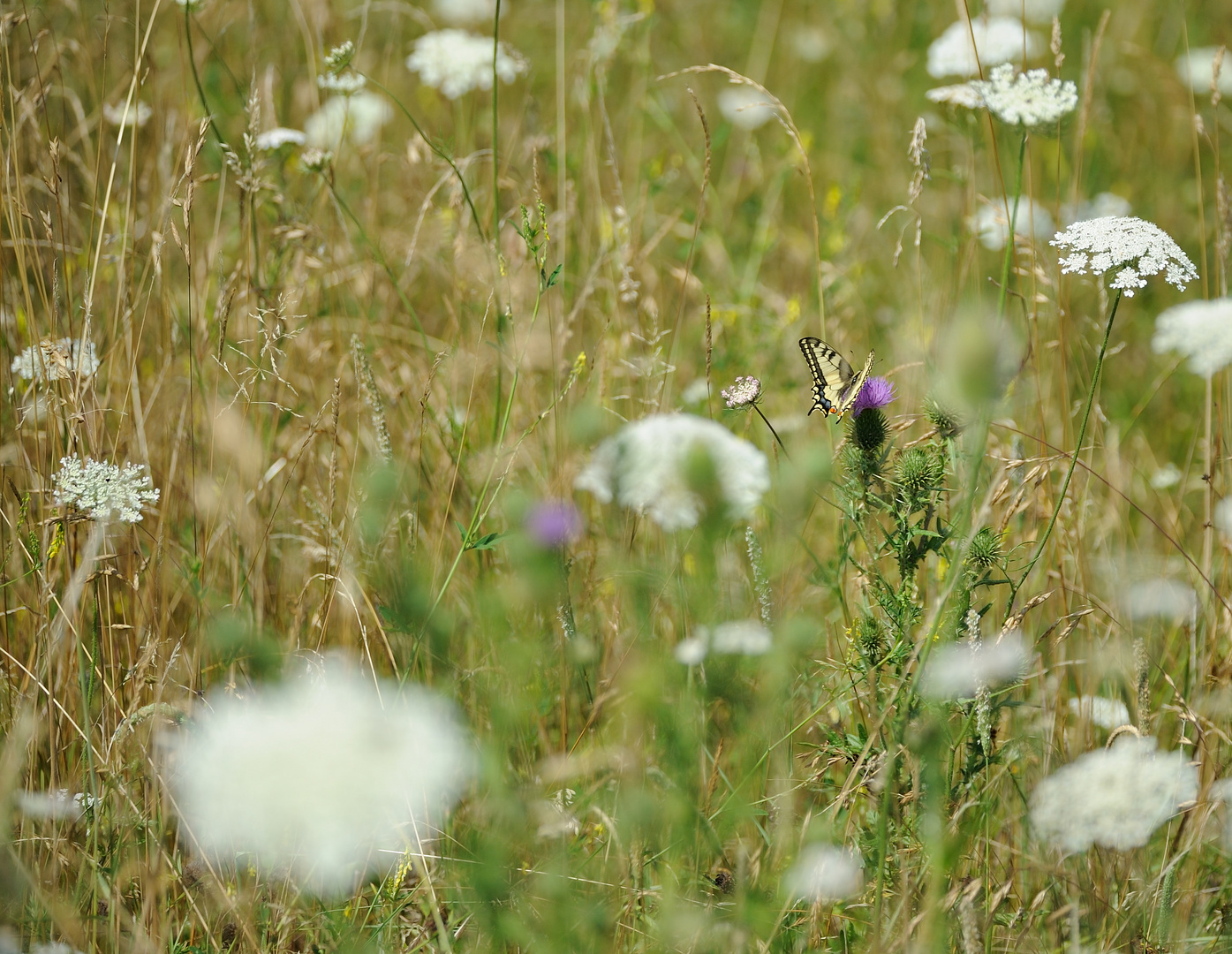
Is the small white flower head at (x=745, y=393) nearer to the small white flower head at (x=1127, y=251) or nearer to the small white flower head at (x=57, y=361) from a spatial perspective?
the small white flower head at (x=1127, y=251)

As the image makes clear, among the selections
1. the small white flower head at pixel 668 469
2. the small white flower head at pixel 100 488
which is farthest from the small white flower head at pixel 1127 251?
the small white flower head at pixel 100 488

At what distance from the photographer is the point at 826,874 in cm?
141

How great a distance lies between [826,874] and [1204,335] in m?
1.37

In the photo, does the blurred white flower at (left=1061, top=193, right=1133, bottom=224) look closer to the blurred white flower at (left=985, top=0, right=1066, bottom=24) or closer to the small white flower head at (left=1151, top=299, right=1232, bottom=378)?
the small white flower head at (left=1151, top=299, right=1232, bottom=378)

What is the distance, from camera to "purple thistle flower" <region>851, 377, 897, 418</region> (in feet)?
4.85

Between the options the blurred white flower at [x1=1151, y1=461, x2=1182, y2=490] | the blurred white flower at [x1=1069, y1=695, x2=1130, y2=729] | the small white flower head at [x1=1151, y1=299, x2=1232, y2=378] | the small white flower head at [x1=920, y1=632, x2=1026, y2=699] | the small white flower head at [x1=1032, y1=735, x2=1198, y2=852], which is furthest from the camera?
the blurred white flower at [x1=1151, y1=461, x2=1182, y2=490]

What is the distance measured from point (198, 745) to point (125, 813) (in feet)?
1.93

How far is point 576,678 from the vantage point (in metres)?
1.79

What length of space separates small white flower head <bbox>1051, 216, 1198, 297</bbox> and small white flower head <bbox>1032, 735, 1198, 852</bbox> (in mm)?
649

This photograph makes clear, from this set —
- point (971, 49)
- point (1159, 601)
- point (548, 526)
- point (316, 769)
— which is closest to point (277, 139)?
point (548, 526)

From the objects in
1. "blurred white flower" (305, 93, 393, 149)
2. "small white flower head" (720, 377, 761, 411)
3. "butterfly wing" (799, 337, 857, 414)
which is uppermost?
"blurred white flower" (305, 93, 393, 149)

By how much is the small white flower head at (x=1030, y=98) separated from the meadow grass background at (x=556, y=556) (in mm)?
97

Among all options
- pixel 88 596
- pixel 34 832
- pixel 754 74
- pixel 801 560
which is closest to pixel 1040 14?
pixel 754 74

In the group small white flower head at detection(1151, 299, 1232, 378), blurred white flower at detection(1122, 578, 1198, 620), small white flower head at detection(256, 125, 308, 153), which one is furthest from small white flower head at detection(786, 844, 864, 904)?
small white flower head at detection(256, 125, 308, 153)
